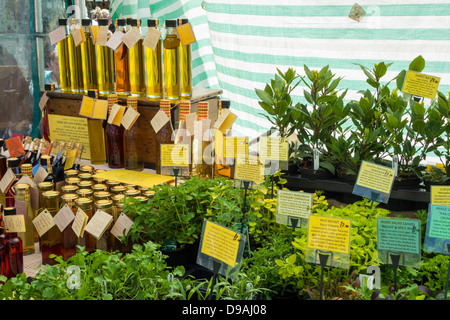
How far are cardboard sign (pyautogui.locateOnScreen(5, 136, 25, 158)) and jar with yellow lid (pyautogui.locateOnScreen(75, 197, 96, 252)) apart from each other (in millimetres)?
628

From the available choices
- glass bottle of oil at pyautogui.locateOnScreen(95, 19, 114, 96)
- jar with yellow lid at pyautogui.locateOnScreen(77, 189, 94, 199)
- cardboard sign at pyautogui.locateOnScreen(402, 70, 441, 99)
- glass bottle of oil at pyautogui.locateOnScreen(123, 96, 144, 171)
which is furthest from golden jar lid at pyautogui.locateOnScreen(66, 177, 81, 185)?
cardboard sign at pyautogui.locateOnScreen(402, 70, 441, 99)

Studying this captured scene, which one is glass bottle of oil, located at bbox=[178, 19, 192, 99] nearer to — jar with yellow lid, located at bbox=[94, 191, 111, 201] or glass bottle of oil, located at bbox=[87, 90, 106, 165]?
glass bottle of oil, located at bbox=[87, 90, 106, 165]

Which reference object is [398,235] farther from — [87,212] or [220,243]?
[87,212]

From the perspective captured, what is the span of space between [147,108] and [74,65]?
1.69ft

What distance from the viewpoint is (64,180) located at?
1771 mm

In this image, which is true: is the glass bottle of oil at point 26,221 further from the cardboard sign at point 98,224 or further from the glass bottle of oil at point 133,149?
the glass bottle of oil at point 133,149

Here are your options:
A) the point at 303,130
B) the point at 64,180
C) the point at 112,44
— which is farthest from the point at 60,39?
the point at 303,130

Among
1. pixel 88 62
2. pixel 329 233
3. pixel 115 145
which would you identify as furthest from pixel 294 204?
pixel 88 62

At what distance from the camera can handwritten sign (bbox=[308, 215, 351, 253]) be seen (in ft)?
3.28

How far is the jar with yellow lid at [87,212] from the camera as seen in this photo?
1511 mm

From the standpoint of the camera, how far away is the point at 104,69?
2254 mm

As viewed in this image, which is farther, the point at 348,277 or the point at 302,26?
the point at 302,26

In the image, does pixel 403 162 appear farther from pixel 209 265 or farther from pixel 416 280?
pixel 209 265
